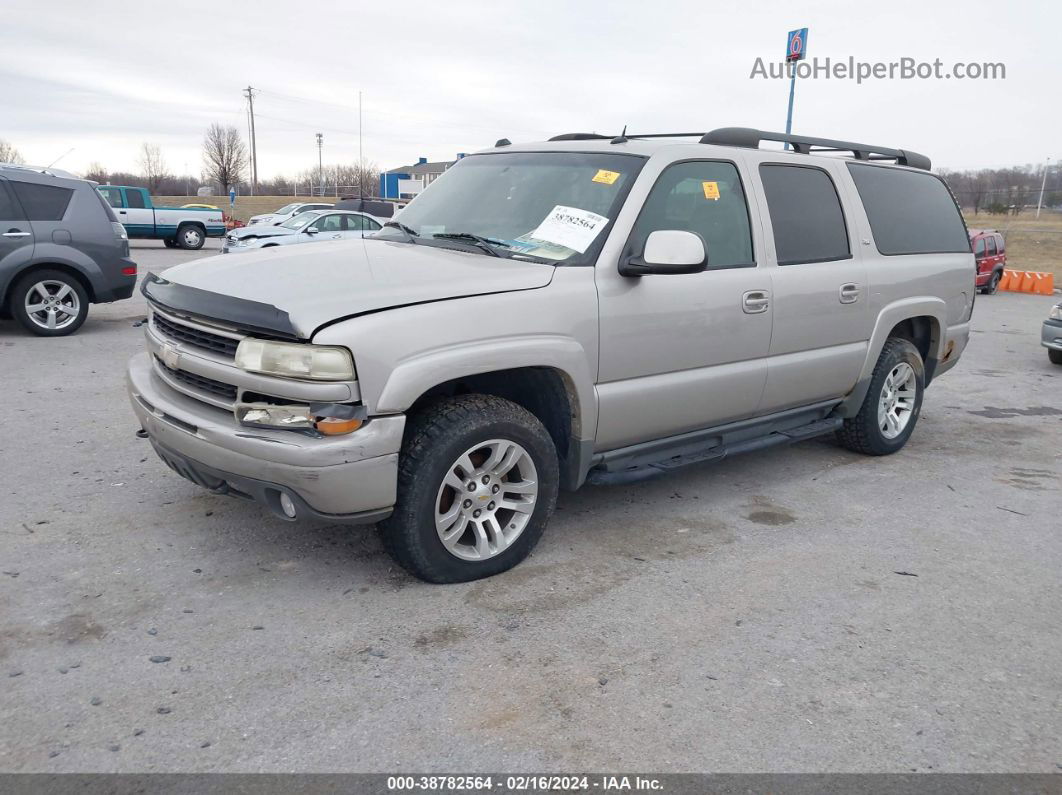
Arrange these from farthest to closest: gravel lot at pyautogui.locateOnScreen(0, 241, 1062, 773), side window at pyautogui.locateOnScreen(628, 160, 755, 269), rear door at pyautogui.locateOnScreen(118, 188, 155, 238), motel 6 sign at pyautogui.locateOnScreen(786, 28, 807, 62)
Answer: rear door at pyautogui.locateOnScreen(118, 188, 155, 238), motel 6 sign at pyautogui.locateOnScreen(786, 28, 807, 62), side window at pyautogui.locateOnScreen(628, 160, 755, 269), gravel lot at pyautogui.locateOnScreen(0, 241, 1062, 773)

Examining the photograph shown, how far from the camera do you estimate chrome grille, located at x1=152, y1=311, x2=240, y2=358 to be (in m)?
3.56

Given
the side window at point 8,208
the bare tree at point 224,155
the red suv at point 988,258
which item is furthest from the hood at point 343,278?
the bare tree at point 224,155

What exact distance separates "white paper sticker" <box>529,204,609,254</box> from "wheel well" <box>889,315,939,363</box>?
2.92 m

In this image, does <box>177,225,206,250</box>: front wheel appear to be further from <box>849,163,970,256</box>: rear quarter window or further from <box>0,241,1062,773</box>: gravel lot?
<box>849,163,970,256</box>: rear quarter window

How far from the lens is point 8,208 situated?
9188 millimetres

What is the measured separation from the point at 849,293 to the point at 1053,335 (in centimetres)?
635

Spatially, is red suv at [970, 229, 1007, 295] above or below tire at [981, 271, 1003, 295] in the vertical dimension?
above

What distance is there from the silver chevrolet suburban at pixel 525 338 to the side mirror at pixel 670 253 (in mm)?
10

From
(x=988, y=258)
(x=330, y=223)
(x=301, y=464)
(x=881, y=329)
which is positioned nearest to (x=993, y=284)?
(x=988, y=258)

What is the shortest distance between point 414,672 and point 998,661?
222 cm

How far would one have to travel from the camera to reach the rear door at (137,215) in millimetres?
25828

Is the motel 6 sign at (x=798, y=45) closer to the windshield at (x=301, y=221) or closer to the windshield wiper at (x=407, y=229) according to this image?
the windshield at (x=301, y=221)

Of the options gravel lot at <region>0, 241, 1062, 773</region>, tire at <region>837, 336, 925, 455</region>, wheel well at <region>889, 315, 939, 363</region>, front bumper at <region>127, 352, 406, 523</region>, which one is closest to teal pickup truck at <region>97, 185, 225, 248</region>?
gravel lot at <region>0, 241, 1062, 773</region>

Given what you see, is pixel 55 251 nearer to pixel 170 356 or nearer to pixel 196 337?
pixel 170 356
